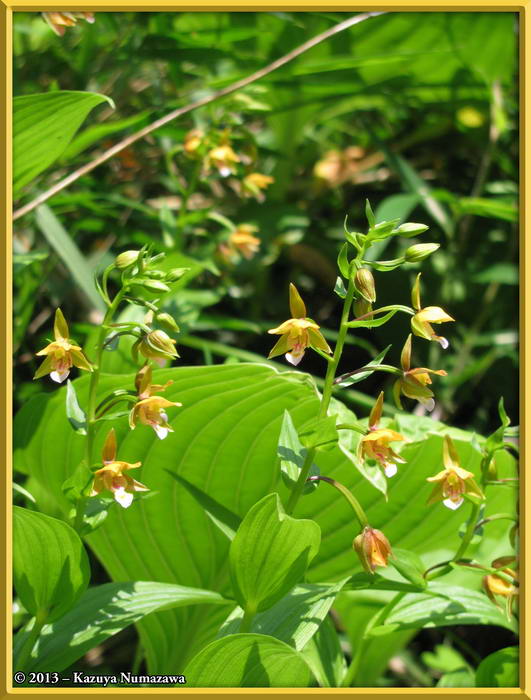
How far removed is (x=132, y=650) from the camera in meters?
1.30

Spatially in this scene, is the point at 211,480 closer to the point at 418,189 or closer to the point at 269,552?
the point at 269,552

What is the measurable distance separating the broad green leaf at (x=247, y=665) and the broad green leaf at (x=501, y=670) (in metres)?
0.26

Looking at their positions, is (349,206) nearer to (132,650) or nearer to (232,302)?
(232,302)

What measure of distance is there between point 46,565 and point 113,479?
0.13 meters

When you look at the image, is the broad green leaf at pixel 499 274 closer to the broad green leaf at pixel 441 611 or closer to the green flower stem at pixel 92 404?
the broad green leaf at pixel 441 611

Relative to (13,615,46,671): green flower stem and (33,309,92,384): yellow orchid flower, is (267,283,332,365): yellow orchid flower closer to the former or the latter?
(33,309,92,384): yellow orchid flower

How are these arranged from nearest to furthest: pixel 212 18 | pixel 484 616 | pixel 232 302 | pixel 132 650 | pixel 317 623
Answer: pixel 317 623 < pixel 484 616 < pixel 132 650 < pixel 212 18 < pixel 232 302

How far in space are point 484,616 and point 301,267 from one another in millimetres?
940

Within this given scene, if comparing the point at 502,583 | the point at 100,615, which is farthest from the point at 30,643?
the point at 502,583

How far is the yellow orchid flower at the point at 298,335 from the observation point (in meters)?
0.72

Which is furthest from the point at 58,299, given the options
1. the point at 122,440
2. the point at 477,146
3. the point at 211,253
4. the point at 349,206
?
the point at 477,146

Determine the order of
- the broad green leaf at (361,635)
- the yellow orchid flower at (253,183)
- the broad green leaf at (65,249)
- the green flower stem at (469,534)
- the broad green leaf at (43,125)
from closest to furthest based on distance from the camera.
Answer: the green flower stem at (469,534) < the broad green leaf at (43,125) < the broad green leaf at (361,635) < the broad green leaf at (65,249) < the yellow orchid flower at (253,183)

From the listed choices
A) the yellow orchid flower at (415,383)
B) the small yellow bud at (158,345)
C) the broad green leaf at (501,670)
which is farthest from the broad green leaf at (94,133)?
the broad green leaf at (501,670)

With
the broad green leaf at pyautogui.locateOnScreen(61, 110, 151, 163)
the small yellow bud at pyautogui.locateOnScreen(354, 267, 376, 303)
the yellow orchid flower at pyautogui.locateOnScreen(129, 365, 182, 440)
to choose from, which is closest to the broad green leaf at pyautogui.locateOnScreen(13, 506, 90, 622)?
the yellow orchid flower at pyautogui.locateOnScreen(129, 365, 182, 440)
